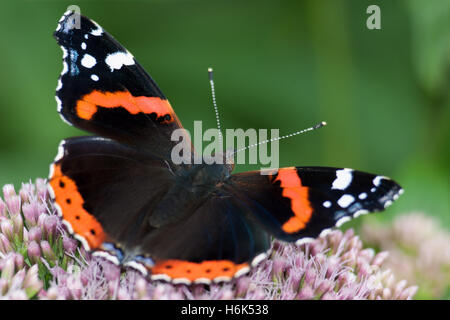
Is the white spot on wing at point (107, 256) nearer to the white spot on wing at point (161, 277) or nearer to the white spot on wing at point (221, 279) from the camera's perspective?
the white spot on wing at point (161, 277)

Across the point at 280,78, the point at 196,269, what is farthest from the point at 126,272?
the point at 280,78

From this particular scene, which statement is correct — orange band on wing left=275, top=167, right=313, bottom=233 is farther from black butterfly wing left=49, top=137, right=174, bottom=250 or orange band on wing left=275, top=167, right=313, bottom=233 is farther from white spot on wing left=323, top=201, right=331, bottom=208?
black butterfly wing left=49, top=137, right=174, bottom=250

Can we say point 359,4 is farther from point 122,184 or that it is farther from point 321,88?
point 122,184

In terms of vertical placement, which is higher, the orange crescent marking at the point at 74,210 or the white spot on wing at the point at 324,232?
the orange crescent marking at the point at 74,210

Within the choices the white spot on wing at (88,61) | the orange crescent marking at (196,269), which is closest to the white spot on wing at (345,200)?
the orange crescent marking at (196,269)

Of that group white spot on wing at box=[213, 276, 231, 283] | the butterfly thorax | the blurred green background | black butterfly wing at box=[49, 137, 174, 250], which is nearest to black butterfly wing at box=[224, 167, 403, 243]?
the butterfly thorax

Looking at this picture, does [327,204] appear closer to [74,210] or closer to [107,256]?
[107,256]
